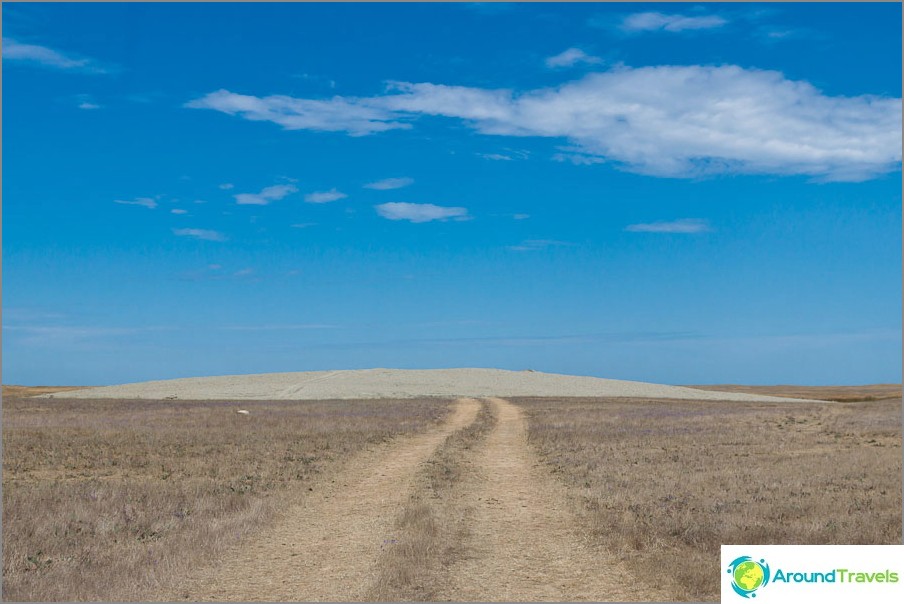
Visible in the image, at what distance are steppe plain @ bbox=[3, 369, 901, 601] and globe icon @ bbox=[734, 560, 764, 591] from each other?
149 cm

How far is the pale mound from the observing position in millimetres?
89875

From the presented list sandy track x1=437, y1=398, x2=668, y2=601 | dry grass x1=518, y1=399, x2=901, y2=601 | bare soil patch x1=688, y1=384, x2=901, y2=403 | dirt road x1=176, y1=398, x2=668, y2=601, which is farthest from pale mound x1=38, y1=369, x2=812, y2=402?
sandy track x1=437, y1=398, x2=668, y2=601

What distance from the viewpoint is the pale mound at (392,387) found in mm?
89875

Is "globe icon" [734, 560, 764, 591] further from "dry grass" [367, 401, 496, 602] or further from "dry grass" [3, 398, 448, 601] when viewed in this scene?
"dry grass" [3, 398, 448, 601]

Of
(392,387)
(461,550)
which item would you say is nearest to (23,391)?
(392,387)

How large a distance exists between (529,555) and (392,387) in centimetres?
8714

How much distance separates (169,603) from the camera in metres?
10.3

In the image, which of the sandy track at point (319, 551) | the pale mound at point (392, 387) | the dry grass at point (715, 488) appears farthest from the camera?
the pale mound at point (392, 387)

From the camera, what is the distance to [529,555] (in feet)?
41.8

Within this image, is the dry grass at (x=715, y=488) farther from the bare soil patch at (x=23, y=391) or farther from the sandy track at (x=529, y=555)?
the bare soil patch at (x=23, y=391)

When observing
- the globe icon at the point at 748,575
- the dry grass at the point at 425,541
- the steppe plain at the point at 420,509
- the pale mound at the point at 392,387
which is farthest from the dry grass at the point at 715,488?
the pale mound at the point at 392,387

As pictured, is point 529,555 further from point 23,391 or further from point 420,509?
point 23,391

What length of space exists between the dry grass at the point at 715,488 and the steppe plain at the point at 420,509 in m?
0.09

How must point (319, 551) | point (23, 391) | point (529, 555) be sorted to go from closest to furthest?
point (529, 555), point (319, 551), point (23, 391)
